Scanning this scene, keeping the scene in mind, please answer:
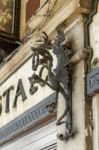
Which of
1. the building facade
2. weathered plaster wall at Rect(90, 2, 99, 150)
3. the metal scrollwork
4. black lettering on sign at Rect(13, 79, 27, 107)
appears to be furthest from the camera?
black lettering on sign at Rect(13, 79, 27, 107)

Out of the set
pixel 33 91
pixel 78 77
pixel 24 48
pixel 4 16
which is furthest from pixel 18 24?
pixel 78 77

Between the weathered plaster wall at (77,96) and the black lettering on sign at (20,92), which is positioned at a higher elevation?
the black lettering on sign at (20,92)

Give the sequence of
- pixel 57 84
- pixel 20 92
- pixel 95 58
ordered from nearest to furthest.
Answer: pixel 95 58, pixel 57 84, pixel 20 92

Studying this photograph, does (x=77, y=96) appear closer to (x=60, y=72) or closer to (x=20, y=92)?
(x=60, y=72)

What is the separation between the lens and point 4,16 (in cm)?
580

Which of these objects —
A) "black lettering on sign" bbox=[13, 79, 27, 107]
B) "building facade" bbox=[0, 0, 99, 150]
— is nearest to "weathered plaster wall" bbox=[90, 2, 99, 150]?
"building facade" bbox=[0, 0, 99, 150]

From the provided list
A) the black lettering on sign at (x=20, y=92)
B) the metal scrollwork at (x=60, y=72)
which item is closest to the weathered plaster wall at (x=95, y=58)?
the metal scrollwork at (x=60, y=72)

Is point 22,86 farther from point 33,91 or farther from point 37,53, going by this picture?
point 37,53

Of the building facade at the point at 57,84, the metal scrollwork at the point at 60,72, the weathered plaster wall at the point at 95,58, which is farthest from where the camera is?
the metal scrollwork at the point at 60,72

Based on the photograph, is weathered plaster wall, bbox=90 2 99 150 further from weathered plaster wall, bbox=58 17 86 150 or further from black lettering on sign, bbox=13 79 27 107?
black lettering on sign, bbox=13 79 27 107

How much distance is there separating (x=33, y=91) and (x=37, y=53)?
0.62 meters

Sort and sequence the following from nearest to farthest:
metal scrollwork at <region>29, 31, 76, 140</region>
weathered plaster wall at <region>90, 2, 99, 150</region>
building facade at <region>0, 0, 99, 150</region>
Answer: weathered plaster wall at <region>90, 2, 99, 150</region> < building facade at <region>0, 0, 99, 150</region> < metal scrollwork at <region>29, 31, 76, 140</region>

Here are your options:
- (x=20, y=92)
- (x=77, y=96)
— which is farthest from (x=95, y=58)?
(x=20, y=92)

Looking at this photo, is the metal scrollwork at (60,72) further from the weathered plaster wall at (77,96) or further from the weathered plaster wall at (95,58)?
the weathered plaster wall at (95,58)
